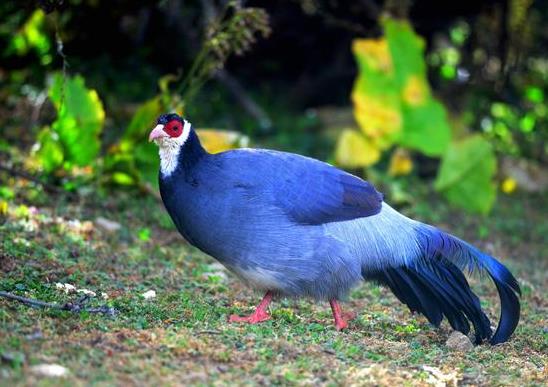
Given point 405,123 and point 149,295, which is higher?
point 405,123

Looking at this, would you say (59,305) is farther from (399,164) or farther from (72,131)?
(399,164)

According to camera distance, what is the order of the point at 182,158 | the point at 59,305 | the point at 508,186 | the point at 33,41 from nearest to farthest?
the point at 59,305 → the point at 182,158 → the point at 33,41 → the point at 508,186

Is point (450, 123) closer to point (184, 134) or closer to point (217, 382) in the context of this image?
point (184, 134)

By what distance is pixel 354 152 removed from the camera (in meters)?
8.70

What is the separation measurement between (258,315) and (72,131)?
8.99 feet

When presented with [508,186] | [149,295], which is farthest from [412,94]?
[149,295]

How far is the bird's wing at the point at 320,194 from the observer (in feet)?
17.2

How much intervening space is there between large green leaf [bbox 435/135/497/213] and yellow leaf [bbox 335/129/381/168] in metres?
0.74

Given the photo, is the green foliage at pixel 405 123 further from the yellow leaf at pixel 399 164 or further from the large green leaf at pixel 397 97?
the yellow leaf at pixel 399 164

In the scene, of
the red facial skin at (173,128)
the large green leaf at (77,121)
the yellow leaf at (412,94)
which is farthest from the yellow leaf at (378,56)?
the red facial skin at (173,128)

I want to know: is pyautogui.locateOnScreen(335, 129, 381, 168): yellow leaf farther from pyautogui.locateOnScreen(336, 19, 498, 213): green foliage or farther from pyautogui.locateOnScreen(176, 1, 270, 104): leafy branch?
pyautogui.locateOnScreen(176, 1, 270, 104): leafy branch

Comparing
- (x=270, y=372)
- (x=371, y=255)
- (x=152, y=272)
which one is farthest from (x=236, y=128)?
(x=270, y=372)

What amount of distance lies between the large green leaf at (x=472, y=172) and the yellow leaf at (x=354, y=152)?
74cm

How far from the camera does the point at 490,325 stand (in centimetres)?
546
